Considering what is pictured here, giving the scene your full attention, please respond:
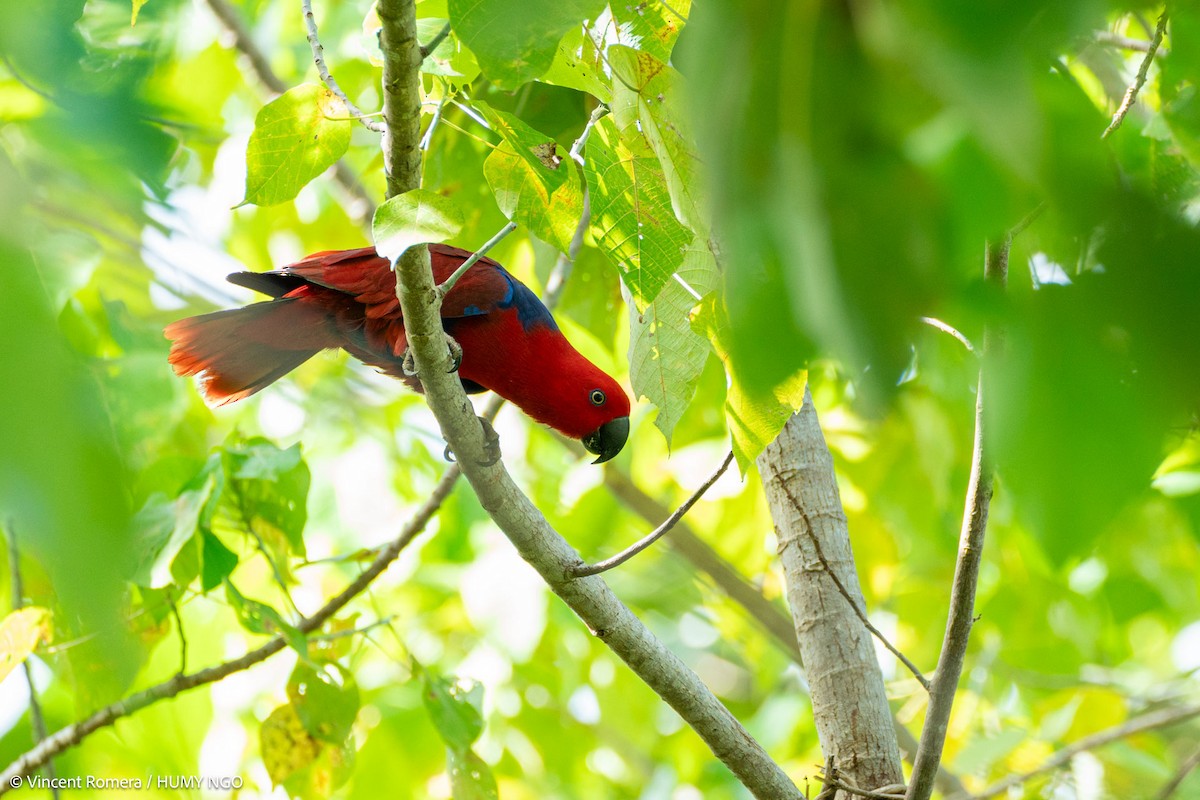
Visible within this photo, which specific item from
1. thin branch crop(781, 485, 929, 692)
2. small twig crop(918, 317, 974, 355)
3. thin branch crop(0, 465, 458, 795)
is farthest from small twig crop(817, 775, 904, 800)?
small twig crop(918, 317, 974, 355)

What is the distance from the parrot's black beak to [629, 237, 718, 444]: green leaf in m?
2.20

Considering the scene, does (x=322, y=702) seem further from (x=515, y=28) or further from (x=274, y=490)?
(x=515, y=28)

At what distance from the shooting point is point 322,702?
9.98ft

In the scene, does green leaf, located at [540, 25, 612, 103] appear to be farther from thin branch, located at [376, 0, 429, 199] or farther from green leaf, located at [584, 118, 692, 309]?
thin branch, located at [376, 0, 429, 199]

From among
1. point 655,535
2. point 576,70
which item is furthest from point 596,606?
point 576,70

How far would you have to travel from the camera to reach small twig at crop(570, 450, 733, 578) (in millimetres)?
2055

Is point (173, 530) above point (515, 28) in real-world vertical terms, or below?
above

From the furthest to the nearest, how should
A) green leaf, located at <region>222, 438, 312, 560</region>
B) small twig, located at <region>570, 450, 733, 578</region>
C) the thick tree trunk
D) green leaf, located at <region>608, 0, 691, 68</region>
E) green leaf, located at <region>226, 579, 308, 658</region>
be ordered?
green leaf, located at <region>222, 438, 312, 560</region>, green leaf, located at <region>226, 579, 308, 658</region>, the thick tree trunk, small twig, located at <region>570, 450, 733, 578</region>, green leaf, located at <region>608, 0, 691, 68</region>

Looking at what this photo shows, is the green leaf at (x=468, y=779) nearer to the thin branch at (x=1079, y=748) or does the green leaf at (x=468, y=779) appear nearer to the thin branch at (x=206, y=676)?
the thin branch at (x=206, y=676)

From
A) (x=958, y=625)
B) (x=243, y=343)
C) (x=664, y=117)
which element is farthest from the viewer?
(x=243, y=343)

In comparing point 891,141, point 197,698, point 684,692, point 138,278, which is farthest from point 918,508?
point 891,141

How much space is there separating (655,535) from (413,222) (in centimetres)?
109

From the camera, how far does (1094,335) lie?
1.58 ft

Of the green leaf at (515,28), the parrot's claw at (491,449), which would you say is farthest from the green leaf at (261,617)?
the green leaf at (515,28)
